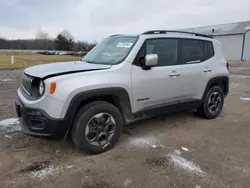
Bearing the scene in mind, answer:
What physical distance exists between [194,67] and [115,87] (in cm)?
192

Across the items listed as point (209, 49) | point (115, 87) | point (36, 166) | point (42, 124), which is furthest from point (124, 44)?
point (36, 166)

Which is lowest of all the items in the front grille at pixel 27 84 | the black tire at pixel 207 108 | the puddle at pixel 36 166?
the puddle at pixel 36 166

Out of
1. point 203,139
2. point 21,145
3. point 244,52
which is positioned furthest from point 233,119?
point 244,52

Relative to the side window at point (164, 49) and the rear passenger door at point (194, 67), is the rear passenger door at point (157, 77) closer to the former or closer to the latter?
the side window at point (164, 49)

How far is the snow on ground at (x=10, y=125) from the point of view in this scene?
4379 mm

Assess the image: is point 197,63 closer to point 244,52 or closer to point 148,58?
point 148,58

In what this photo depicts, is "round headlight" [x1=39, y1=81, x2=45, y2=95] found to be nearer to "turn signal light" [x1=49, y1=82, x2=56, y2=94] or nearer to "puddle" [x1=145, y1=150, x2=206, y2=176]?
"turn signal light" [x1=49, y1=82, x2=56, y2=94]

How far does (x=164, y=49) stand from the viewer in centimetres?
415

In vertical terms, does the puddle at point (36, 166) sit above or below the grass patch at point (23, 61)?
below

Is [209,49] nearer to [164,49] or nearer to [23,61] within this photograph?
[164,49]

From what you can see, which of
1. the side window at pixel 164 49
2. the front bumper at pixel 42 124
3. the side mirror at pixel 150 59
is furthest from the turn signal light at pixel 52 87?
the side window at pixel 164 49

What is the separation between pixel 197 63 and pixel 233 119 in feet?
5.46

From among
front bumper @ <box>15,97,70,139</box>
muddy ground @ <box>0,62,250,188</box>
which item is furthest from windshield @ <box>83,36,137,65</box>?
muddy ground @ <box>0,62,250,188</box>

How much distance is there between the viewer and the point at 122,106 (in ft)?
11.9
